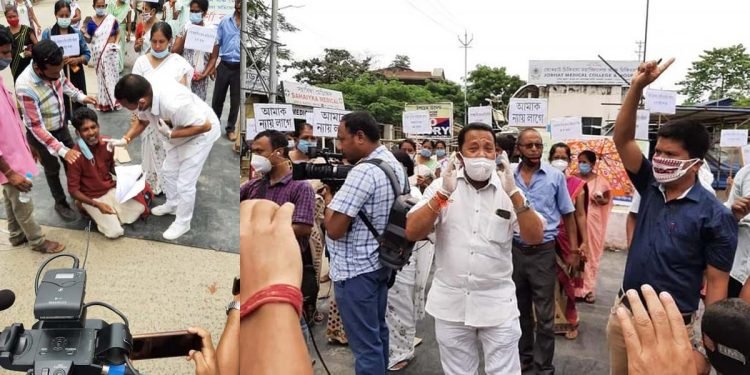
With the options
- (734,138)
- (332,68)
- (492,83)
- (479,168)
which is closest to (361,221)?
(479,168)

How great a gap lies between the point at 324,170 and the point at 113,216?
0.94 m

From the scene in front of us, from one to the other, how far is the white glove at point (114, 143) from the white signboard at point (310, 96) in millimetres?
5487

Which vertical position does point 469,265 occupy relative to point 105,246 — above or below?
below

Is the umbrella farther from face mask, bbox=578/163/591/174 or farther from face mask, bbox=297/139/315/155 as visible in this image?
face mask, bbox=297/139/315/155

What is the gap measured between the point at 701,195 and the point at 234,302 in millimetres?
1776

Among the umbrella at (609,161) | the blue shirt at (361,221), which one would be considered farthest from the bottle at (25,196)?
the umbrella at (609,161)

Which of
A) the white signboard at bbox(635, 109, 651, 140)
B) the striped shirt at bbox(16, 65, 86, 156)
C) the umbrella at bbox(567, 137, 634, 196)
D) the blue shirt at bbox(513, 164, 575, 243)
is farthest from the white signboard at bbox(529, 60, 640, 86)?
the striped shirt at bbox(16, 65, 86, 156)

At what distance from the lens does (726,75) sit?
8.10 metres

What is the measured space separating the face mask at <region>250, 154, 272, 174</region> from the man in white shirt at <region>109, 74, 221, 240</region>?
34 centimetres

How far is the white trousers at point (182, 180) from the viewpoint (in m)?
1.05

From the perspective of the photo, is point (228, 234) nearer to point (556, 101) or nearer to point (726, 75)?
point (726, 75)

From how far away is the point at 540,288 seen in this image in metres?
2.87

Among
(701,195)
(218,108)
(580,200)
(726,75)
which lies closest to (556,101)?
(726,75)

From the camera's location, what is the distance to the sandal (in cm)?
95
